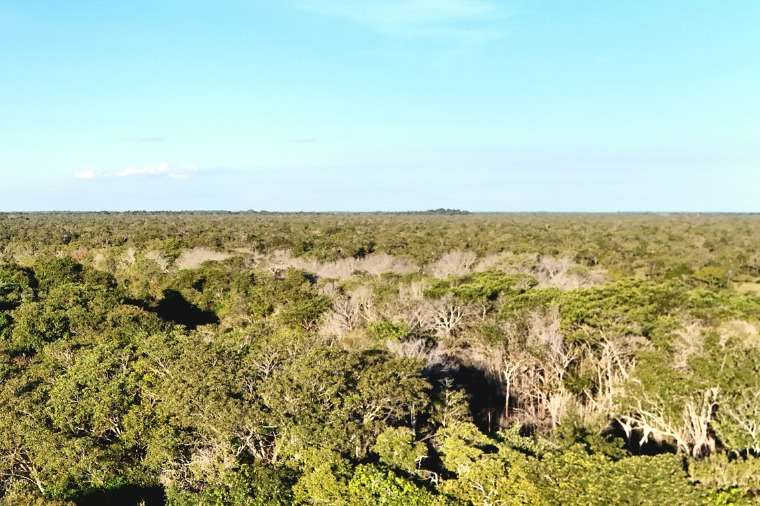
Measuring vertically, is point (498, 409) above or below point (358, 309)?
below

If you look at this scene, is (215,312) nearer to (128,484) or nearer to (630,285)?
(128,484)

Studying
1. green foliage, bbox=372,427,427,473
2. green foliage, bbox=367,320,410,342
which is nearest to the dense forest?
green foliage, bbox=372,427,427,473

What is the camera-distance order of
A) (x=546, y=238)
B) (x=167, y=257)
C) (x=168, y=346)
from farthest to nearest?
(x=546, y=238)
(x=167, y=257)
(x=168, y=346)

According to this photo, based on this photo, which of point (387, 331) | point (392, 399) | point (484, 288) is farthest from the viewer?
point (484, 288)

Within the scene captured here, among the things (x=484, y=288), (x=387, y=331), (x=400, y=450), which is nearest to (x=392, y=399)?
(x=400, y=450)

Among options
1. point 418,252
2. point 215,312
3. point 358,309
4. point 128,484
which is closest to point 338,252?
point 418,252

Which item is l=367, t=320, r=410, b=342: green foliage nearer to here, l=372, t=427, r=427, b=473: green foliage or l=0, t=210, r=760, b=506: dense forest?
l=0, t=210, r=760, b=506: dense forest

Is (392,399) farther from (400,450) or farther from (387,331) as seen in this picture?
(387,331)

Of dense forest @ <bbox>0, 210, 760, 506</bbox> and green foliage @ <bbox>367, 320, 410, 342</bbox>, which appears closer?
dense forest @ <bbox>0, 210, 760, 506</bbox>
